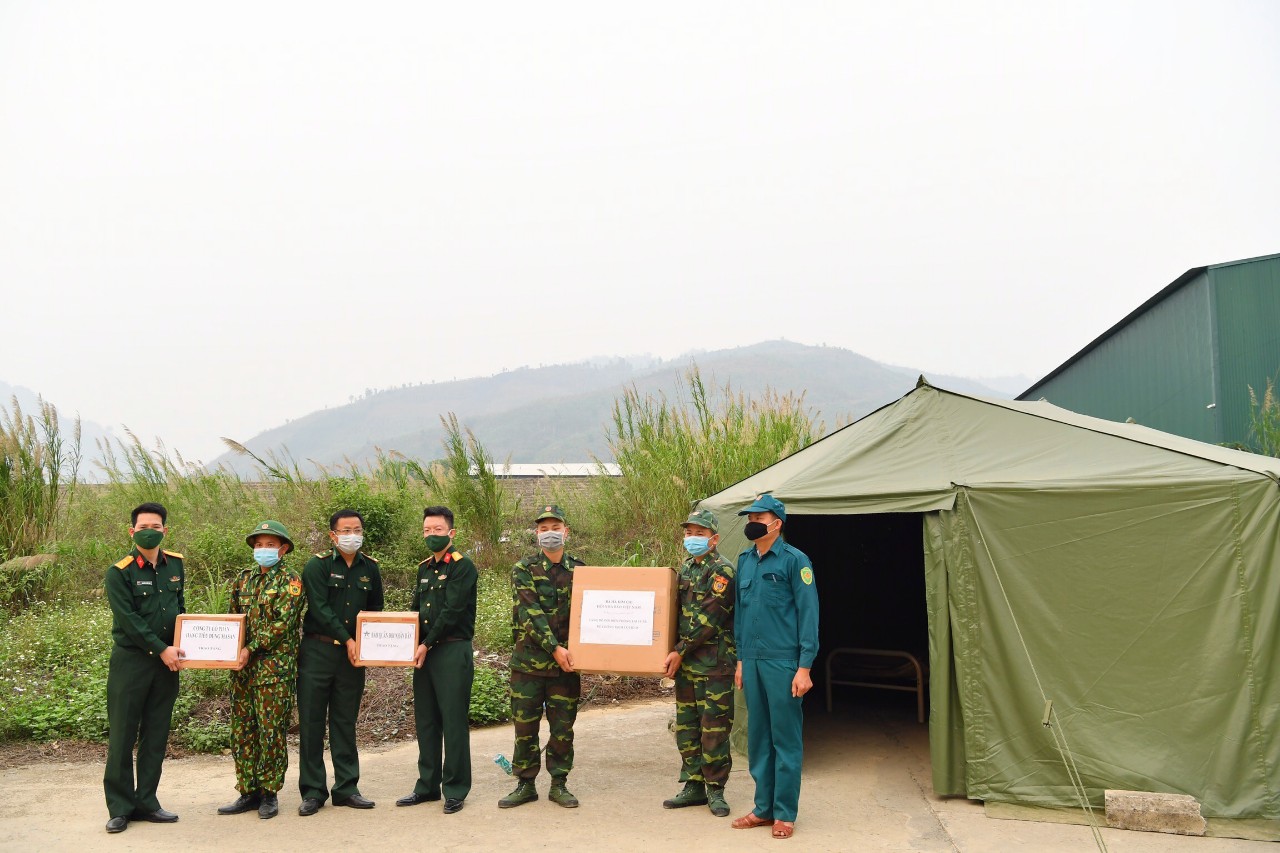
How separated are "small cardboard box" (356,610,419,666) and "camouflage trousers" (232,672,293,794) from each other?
0.45m

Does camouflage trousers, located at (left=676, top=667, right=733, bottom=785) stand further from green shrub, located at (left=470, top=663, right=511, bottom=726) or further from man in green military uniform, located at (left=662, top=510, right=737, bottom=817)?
green shrub, located at (left=470, top=663, right=511, bottom=726)

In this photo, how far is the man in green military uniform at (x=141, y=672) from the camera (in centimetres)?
503

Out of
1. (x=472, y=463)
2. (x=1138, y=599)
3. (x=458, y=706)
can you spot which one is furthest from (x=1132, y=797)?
(x=472, y=463)

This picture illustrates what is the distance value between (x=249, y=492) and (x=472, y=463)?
328 centimetres

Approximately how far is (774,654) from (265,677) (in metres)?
2.70

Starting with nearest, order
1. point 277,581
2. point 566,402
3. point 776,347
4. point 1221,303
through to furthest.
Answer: point 277,581 < point 1221,303 < point 566,402 < point 776,347

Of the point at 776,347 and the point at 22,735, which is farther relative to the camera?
the point at 776,347

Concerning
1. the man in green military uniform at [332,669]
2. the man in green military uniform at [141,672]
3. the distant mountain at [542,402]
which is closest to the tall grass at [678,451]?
the man in green military uniform at [332,669]

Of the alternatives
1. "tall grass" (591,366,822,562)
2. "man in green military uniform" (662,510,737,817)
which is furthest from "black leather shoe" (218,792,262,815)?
"tall grass" (591,366,822,562)

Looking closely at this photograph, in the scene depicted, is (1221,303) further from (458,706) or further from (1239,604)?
(458,706)

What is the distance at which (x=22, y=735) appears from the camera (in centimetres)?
691

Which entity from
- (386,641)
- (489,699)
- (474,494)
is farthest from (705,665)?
(474,494)

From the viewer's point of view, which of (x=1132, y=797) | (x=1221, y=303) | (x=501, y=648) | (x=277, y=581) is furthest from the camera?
(x=1221, y=303)

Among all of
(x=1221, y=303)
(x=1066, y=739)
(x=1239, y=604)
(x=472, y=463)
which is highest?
(x=1221, y=303)
